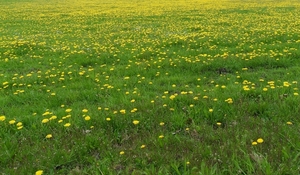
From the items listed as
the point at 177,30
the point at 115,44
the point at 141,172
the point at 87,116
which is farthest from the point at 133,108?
the point at 177,30

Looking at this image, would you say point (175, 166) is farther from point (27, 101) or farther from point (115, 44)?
point (115, 44)

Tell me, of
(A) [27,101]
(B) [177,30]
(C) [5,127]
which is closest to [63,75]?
(A) [27,101]

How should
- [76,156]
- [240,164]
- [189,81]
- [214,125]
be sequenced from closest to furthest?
[240,164], [76,156], [214,125], [189,81]

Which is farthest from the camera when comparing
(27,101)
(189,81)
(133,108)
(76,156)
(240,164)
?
(189,81)

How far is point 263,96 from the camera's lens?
19.9ft

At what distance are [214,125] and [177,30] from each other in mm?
11903

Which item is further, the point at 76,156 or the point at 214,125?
the point at 214,125

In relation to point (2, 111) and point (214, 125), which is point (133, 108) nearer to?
point (214, 125)

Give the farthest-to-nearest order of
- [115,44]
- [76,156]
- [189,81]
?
[115,44]
[189,81]
[76,156]

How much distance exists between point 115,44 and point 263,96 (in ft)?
26.1

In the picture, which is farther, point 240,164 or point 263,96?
point 263,96

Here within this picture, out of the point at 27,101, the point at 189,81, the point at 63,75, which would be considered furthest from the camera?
the point at 63,75

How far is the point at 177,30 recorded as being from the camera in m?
16.4

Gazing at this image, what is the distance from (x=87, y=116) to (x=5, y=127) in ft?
4.72
